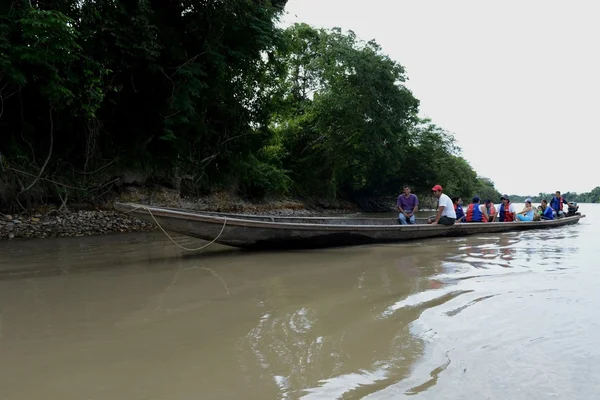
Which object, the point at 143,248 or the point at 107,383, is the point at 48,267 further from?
the point at 107,383

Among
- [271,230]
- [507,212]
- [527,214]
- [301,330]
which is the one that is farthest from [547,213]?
[301,330]

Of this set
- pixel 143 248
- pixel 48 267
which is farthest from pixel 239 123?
pixel 48 267

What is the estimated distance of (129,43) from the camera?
10945mm

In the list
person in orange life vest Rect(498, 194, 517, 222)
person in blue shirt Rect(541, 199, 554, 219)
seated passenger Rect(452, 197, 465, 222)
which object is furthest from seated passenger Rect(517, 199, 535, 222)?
seated passenger Rect(452, 197, 465, 222)

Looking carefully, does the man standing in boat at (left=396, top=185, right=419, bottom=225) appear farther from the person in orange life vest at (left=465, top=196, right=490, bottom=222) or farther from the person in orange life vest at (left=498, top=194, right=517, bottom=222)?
the person in orange life vest at (left=498, top=194, right=517, bottom=222)

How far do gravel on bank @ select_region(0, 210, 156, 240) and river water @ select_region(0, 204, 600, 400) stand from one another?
14.3 ft

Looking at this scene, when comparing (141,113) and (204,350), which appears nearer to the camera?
(204,350)

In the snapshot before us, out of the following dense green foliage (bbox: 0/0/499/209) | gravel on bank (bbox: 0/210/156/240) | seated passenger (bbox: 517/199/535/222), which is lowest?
gravel on bank (bbox: 0/210/156/240)

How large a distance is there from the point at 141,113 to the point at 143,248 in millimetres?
6509

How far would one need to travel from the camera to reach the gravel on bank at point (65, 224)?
10.3m

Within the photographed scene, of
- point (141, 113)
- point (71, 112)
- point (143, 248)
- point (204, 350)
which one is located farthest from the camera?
point (141, 113)

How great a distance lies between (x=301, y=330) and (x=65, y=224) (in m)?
10.0

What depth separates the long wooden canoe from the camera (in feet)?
21.3

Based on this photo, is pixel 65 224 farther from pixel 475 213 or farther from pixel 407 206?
pixel 475 213
